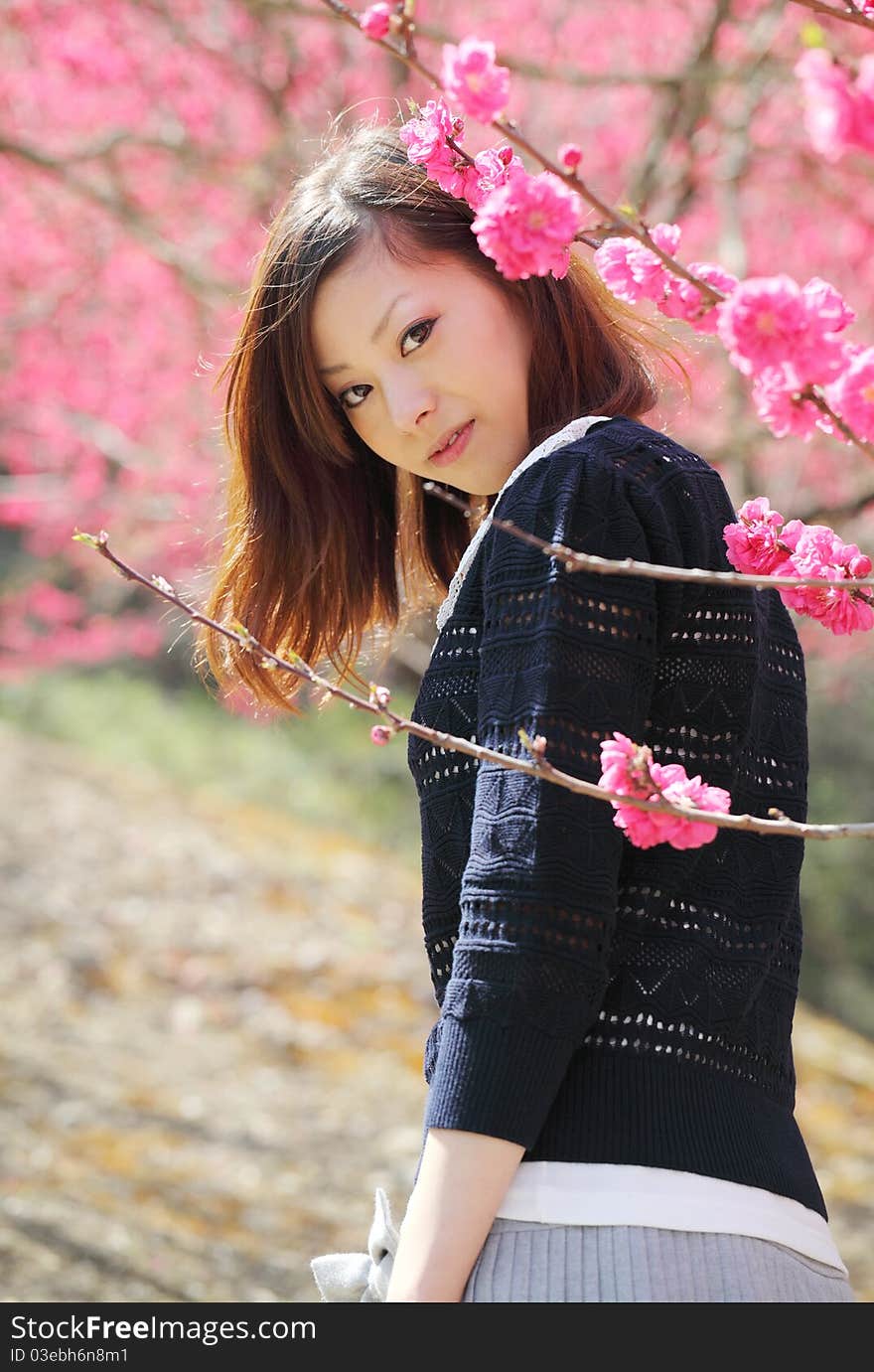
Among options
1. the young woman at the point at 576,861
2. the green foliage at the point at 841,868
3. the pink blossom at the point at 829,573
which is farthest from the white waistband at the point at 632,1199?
the green foliage at the point at 841,868

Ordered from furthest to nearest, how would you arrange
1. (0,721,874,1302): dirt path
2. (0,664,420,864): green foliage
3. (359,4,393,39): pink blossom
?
(0,664,420,864): green foliage → (0,721,874,1302): dirt path → (359,4,393,39): pink blossom

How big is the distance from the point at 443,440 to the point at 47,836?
6.50 m

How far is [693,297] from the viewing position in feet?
3.09

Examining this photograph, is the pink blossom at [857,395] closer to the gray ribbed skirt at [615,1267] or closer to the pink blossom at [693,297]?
the pink blossom at [693,297]

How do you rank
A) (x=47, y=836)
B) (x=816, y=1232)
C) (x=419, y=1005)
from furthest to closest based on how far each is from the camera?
1. (x=47, y=836)
2. (x=419, y=1005)
3. (x=816, y=1232)

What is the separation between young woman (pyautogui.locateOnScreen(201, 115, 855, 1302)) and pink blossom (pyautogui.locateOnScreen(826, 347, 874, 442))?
0.33m

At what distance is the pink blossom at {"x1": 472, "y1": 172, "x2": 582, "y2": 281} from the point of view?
0.92 meters

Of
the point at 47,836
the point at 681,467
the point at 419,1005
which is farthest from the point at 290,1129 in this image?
the point at 681,467

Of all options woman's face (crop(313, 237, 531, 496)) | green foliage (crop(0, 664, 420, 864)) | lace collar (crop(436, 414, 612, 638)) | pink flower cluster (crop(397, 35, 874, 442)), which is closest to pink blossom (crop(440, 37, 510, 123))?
Result: pink flower cluster (crop(397, 35, 874, 442))

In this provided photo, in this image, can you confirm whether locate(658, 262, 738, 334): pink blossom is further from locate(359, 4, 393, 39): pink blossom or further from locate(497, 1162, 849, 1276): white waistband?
locate(497, 1162, 849, 1276): white waistband

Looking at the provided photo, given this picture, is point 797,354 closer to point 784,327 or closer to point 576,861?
point 784,327

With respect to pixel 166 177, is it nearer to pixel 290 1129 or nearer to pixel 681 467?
pixel 290 1129

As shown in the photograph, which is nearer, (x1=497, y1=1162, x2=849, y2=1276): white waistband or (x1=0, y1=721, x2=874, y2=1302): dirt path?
(x1=497, y1=1162, x2=849, y2=1276): white waistband

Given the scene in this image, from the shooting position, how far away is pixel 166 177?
5.42 metres
